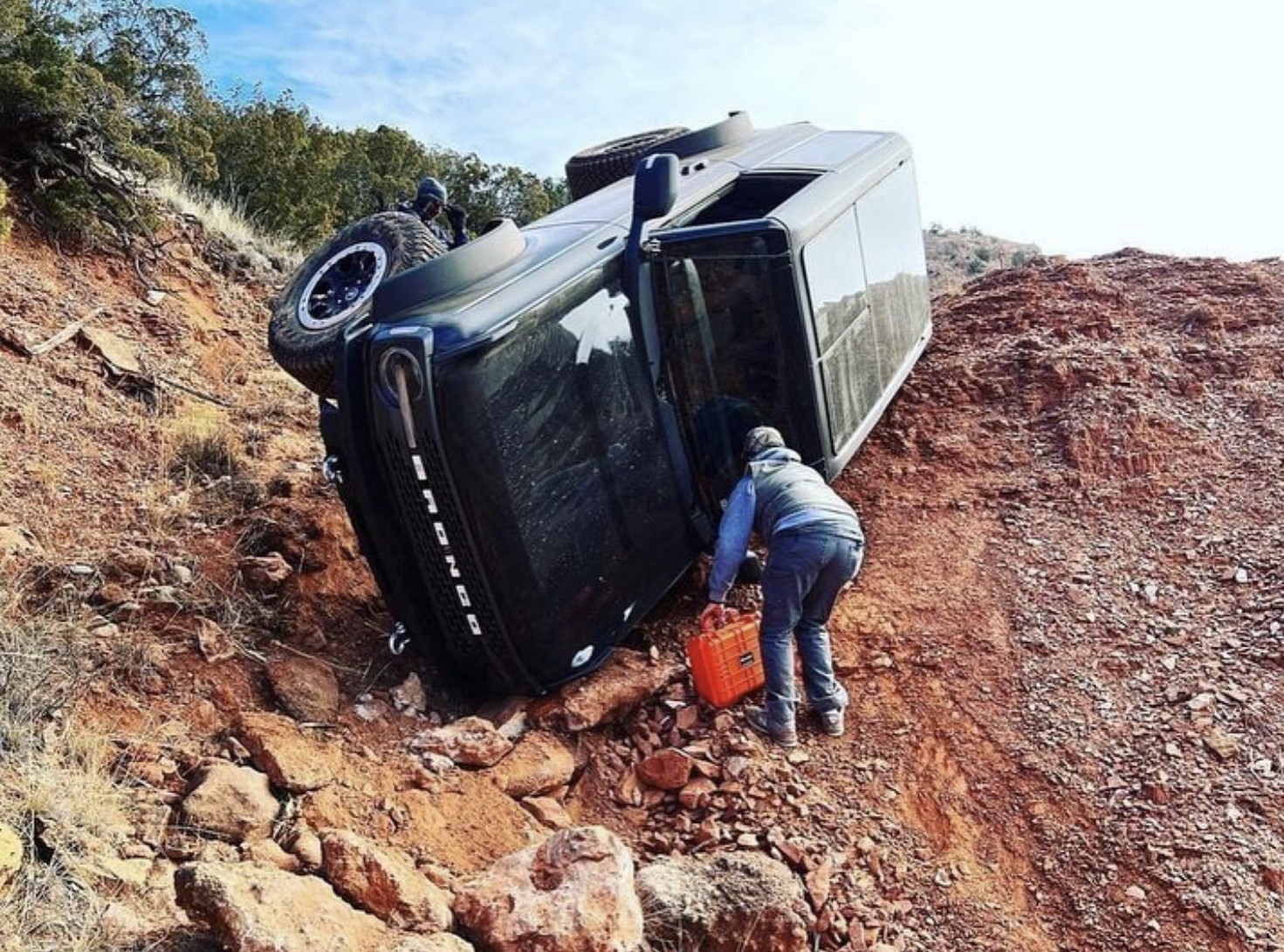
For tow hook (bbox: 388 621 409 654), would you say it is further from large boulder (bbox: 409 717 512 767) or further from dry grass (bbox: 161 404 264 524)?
dry grass (bbox: 161 404 264 524)

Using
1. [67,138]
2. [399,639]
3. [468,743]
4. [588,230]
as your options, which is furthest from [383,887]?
[67,138]

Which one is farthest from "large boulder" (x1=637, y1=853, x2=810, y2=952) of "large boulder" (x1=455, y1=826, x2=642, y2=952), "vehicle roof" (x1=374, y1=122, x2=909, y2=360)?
"vehicle roof" (x1=374, y1=122, x2=909, y2=360)

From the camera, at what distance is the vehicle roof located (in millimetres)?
3986

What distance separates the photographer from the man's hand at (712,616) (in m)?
4.56

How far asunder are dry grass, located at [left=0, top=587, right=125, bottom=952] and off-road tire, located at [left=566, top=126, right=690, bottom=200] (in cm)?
473

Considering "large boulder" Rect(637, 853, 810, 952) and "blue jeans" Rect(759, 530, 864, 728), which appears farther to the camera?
"blue jeans" Rect(759, 530, 864, 728)

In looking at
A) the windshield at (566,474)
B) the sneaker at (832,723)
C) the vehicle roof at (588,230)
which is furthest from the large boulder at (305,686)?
the sneaker at (832,723)

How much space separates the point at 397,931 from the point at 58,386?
4885 millimetres

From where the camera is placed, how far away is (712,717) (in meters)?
4.49

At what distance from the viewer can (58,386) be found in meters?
6.46

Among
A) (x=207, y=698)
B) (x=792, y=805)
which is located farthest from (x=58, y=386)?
(x=792, y=805)

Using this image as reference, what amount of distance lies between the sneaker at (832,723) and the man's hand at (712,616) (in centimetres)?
57

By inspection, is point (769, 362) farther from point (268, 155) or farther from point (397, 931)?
point (268, 155)

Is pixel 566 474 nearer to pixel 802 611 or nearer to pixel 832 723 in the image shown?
pixel 802 611
